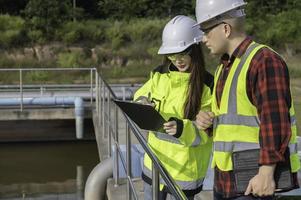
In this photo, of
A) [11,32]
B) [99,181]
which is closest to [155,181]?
[99,181]

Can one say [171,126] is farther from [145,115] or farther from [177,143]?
[177,143]

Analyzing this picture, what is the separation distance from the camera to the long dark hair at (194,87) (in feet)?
10.3

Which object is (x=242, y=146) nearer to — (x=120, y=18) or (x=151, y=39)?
(x=151, y=39)

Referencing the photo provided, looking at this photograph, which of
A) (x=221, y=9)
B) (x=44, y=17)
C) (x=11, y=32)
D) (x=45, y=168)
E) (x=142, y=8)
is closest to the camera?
(x=221, y=9)

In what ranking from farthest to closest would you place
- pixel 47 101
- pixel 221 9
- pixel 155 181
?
pixel 47 101, pixel 155 181, pixel 221 9

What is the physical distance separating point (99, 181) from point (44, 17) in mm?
33336

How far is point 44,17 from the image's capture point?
1517 inches

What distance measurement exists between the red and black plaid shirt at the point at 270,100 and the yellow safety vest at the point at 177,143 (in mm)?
793

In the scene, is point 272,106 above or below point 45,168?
above

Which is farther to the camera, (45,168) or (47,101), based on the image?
(47,101)

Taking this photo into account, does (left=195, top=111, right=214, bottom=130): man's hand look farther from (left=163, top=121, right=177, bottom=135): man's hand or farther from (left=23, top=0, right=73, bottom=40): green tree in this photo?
(left=23, top=0, right=73, bottom=40): green tree

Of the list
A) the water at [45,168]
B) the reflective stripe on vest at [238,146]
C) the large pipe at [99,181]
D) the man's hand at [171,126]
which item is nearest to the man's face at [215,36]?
the reflective stripe on vest at [238,146]

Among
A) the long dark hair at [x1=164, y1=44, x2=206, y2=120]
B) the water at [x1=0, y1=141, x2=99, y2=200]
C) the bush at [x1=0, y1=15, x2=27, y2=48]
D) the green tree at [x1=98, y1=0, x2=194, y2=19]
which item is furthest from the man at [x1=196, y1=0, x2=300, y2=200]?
the green tree at [x1=98, y1=0, x2=194, y2=19]

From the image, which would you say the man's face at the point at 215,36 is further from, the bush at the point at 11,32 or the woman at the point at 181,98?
the bush at the point at 11,32
